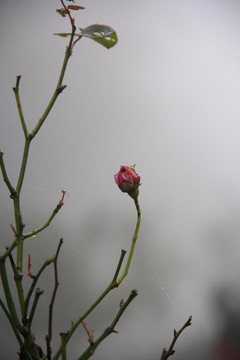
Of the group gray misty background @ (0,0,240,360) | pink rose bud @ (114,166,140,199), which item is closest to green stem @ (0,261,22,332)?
pink rose bud @ (114,166,140,199)

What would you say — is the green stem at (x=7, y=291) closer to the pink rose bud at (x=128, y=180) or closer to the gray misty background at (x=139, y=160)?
the pink rose bud at (x=128, y=180)

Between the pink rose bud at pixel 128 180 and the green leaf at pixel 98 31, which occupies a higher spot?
the green leaf at pixel 98 31

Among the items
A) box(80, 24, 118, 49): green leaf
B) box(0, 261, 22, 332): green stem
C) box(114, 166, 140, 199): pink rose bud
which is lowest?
box(0, 261, 22, 332): green stem

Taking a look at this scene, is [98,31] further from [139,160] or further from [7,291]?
[139,160]

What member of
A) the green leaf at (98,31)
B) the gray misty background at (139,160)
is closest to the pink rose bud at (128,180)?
the green leaf at (98,31)

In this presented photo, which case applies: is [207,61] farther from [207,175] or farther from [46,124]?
[46,124]

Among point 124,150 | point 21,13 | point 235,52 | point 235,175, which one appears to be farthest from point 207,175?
point 21,13

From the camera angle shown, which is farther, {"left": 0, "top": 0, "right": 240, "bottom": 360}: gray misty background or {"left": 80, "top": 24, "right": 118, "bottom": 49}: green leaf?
{"left": 0, "top": 0, "right": 240, "bottom": 360}: gray misty background

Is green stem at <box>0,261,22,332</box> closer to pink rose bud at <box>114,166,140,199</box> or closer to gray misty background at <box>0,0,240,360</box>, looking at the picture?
pink rose bud at <box>114,166,140,199</box>

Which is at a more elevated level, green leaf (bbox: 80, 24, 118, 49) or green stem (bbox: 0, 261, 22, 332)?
green leaf (bbox: 80, 24, 118, 49)
